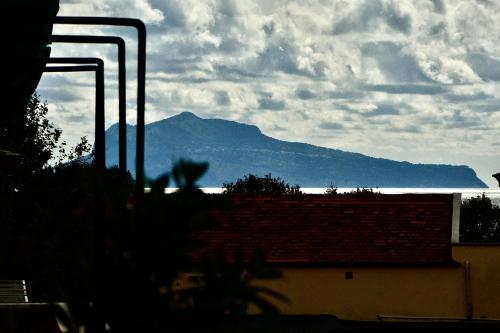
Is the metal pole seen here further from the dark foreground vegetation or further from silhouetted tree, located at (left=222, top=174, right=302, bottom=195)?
silhouetted tree, located at (left=222, top=174, right=302, bottom=195)

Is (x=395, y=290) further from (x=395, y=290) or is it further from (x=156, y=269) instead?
(x=156, y=269)

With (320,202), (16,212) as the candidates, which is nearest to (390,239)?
(320,202)

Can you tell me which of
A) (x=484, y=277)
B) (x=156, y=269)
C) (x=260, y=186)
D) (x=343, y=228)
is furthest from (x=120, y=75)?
(x=260, y=186)

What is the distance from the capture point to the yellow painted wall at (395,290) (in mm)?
40531

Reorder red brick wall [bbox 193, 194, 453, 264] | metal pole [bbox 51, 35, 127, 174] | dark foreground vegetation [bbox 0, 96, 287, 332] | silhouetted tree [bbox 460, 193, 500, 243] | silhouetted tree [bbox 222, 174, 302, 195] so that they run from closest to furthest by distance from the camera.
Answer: dark foreground vegetation [bbox 0, 96, 287, 332] < metal pole [bbox 51, 35, 127, 174] < red brick wall [bbox 193, 194, 453, 264] < silhouetted tree [bbox 460, 193, 500, 243] < silhouetted tree [bbox 222, 174, 302, 195]

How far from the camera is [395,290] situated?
40.8 metres

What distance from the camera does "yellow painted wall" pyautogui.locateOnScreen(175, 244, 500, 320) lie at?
4053cm

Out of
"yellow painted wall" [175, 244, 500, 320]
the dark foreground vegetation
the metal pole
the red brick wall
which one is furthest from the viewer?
the red brick wall

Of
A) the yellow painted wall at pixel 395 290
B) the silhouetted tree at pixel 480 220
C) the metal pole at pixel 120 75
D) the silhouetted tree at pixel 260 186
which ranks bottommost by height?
the yellow painted wall at pixel 395 290

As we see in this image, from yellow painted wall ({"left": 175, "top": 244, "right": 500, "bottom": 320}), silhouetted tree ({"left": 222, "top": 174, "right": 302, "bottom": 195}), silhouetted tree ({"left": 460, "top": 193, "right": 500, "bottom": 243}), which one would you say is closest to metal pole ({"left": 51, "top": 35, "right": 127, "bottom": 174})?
yellow painted wall ({"left": 175, "top": 244, "right": 500, "bottom": 320})

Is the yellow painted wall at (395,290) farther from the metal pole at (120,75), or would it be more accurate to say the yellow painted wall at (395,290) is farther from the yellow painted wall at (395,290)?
the metal pole at (120,75)

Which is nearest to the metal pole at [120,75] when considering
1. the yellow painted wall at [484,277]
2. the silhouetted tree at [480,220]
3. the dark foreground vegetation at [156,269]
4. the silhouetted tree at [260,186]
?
the dark foreground vegetation at [156,269]

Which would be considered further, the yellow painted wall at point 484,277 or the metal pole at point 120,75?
the yellow painted wall at point 484,277

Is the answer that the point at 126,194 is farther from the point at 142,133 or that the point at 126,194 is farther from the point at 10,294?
the point at 10,294
